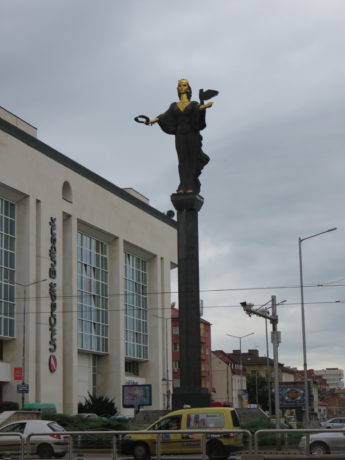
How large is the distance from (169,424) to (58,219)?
48407mm

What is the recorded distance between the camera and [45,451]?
22.8 metres

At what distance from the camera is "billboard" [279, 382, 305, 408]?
1887 inches

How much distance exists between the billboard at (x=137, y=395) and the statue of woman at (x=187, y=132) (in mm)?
25100

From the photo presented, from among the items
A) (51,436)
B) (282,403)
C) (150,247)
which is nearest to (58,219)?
(150,247)

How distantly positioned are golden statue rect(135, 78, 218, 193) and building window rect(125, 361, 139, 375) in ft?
198

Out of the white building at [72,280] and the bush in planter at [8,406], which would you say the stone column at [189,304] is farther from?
the bush in planter at [8,406]

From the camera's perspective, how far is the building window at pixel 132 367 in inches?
3780

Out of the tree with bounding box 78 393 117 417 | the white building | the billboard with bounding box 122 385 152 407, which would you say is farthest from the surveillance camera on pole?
the tree with bounding box 78 393 117 417

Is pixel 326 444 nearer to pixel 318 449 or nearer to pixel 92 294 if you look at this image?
pixel 318 449

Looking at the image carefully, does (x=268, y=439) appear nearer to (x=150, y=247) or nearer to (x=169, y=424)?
(x=169, y=424)

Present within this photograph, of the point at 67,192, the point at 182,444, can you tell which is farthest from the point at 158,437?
the point at 67,192

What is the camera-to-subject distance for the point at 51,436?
2284 centimetres

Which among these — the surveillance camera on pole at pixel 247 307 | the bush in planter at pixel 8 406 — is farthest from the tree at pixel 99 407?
the surveillance camera on pole at pixel 247 307

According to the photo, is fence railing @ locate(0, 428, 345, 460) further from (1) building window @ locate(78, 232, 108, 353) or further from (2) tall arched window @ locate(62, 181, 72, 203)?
(1) building window @ locate(78, 232, 108, 353)
